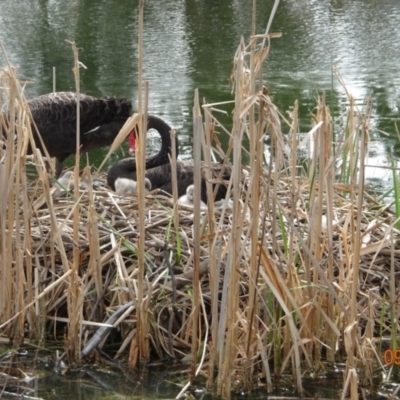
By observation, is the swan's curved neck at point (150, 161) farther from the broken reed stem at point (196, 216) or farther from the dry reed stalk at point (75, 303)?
the broken reed stem at point (196, 216)

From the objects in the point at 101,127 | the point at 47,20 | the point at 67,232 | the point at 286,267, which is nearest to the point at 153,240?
the point at 67,232

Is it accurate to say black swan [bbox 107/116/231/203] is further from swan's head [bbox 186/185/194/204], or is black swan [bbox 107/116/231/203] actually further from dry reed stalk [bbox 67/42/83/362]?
dry reed stalk [bbox 67/42/83/362]

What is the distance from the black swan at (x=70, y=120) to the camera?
5.56 metres

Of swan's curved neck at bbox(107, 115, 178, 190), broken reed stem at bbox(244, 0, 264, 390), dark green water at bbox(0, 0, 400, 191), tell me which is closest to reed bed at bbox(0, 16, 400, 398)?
broken reed stem at bbox(244, 0, 264, 390)

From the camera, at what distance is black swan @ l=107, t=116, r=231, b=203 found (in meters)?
5.08

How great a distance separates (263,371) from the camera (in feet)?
10.6

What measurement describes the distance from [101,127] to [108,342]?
Result: 236cm

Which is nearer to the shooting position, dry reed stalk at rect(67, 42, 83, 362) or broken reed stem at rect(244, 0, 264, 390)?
broken reed stem at rect(244, 0, 264, 390)

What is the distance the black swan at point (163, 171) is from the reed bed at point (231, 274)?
100cm

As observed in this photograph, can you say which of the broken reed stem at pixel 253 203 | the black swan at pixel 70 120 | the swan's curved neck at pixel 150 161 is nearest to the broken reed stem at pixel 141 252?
the broken reed stem at pixel 253 203

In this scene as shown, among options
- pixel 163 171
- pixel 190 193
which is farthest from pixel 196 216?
pixel 163 171

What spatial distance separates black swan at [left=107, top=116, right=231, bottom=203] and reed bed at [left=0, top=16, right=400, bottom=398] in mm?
996

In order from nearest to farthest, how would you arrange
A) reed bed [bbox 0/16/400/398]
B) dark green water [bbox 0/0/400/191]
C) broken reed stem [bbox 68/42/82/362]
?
1. reed bed [bbox 0/16/400/398]
2. broken reed stem [bbox 68/42/82/362]
3. dark green water [bbox 0/0/400/191]

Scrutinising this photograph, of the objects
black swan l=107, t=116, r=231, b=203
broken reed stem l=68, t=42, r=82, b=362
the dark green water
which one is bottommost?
broken reed stem l=68, t=42, r=82, b=362
